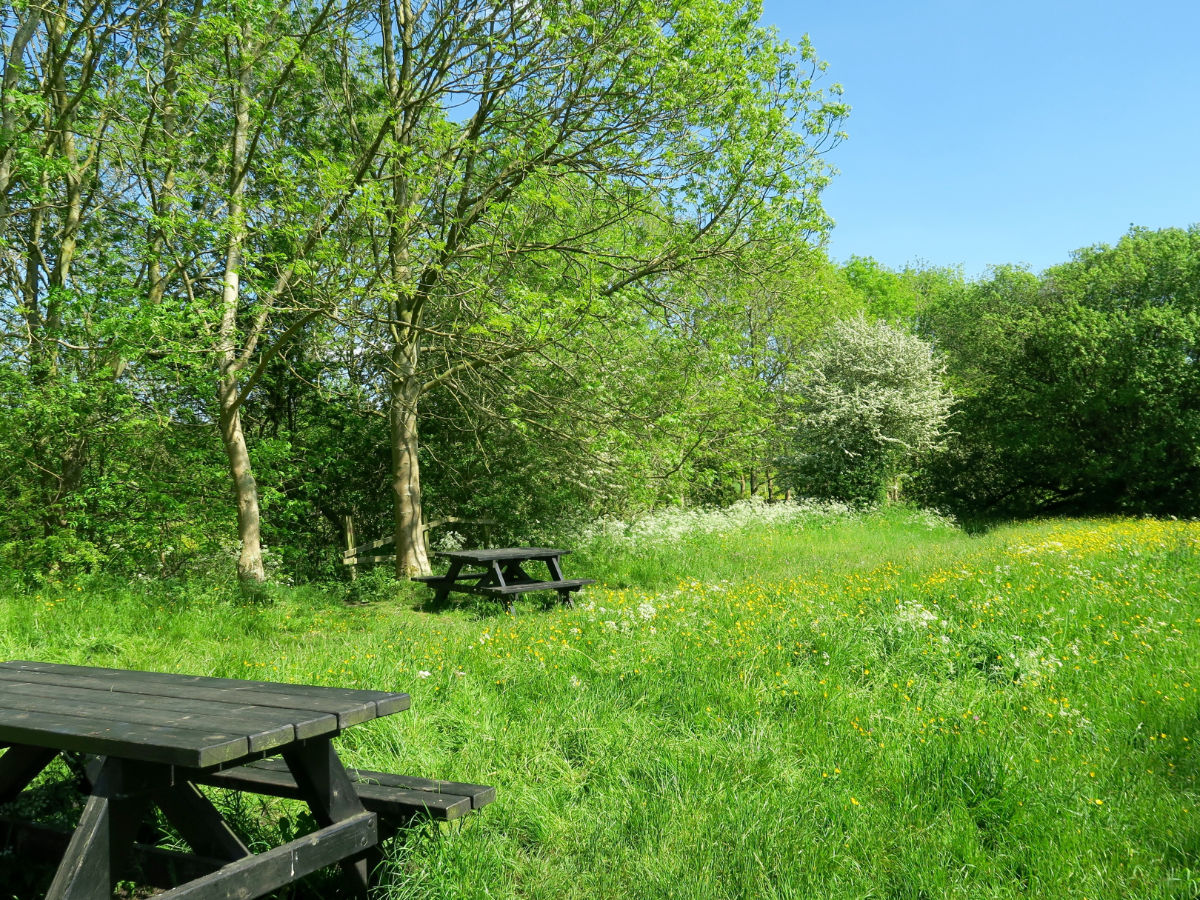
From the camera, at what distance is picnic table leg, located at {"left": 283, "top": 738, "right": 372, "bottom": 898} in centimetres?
270

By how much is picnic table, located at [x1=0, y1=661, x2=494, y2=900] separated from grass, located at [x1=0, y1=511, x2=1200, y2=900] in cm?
26

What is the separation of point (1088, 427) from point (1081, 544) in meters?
14.2

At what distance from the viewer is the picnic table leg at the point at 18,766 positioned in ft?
9.65

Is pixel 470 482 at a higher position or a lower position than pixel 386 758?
higher

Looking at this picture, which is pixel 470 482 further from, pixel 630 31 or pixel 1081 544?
pixel 1081 544

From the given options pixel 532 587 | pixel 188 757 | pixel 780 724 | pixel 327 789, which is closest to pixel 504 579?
pixel 532 587

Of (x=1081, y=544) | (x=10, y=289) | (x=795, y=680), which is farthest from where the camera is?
(x=10, y=289)

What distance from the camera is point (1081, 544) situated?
11.0 meters

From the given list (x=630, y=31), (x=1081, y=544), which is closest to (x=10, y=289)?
(x=630, y=31)

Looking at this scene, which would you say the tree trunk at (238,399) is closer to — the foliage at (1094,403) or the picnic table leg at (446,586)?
the picnic table leg at (446,586)

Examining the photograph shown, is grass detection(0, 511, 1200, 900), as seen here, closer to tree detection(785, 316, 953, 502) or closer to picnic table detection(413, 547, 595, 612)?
picnic table detection(413, 547, 595, 612)

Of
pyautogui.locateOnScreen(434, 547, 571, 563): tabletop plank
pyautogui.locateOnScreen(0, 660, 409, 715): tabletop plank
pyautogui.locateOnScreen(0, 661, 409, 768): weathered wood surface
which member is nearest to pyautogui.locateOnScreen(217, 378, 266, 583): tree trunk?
pyautogui.locateOnScreen(434, 547, 571, 563): tabletop plank

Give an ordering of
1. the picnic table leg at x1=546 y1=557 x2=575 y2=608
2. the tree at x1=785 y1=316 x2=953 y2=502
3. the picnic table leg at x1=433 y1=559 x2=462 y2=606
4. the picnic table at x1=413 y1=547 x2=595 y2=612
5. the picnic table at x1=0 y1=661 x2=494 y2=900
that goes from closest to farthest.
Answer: the picnic table at x1=0 y1=661 x2=494 y2=900, the picnic table at x1=413 y1=547 x2=595 y2=612, the picnic table leg at x1=546 y1=557 x2=575 y2=608, the picnic table leg at x1=433 y1=559 x2=462 y2=606, the tree at x1=785 y1=316 x2=953 y2=502

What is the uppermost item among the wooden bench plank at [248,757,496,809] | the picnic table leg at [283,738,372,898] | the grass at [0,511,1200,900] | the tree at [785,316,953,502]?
the tree at [785,316,953,502]
